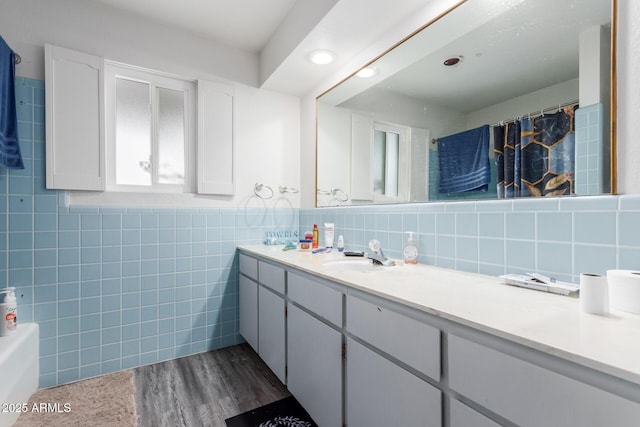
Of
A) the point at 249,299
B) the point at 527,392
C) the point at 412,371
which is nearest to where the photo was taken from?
the point at 527,392

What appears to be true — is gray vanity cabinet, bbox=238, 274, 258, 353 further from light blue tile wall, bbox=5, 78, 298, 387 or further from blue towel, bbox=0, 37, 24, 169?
blue towel, bbox=0, 37, 24, 169

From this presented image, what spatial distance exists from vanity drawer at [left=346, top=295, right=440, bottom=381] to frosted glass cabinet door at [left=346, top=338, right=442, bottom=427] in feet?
0.15

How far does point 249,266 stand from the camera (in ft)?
7.08

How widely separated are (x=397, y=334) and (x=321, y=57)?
1873 mm

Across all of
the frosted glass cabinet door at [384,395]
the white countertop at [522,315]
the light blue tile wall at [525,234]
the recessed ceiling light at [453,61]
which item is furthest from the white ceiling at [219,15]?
the frosted glass cabinet door at [384,395]

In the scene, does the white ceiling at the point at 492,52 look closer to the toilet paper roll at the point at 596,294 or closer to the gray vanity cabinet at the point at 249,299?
the toilet paper roll at the point at 596,294

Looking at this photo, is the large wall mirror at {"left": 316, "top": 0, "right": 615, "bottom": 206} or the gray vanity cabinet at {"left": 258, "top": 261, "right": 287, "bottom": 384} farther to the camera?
the gray vanity cabinet at {"left": 258, "top": 261, "right": 287, "bottom": 384}

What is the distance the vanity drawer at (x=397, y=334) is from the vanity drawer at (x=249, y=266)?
41.1 inches

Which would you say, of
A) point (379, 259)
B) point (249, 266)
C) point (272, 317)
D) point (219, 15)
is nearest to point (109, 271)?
point (249, 266)

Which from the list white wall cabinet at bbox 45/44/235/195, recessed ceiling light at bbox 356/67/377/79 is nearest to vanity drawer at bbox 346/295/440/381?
recessed ceiling light at bbox 356/67/377/79

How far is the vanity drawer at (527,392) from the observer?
1.71 feet

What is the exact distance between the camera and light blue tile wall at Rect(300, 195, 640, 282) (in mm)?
937

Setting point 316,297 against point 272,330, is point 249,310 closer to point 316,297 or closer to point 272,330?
point 272,330

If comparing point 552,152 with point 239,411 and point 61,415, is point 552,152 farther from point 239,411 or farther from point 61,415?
point 61,415
